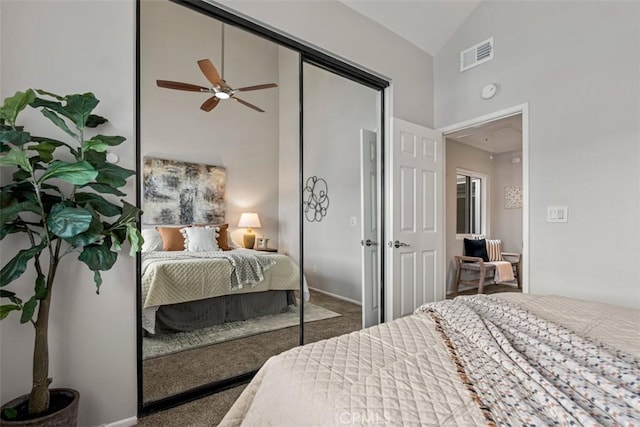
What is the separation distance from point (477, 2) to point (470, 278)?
3.95 meters

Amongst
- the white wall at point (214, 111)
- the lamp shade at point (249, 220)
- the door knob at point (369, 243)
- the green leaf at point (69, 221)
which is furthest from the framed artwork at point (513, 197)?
the green leaf at point (69, 221)

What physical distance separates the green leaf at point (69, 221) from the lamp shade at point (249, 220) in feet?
5.32

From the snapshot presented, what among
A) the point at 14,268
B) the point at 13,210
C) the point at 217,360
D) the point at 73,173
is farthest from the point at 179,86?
the point at 217,360

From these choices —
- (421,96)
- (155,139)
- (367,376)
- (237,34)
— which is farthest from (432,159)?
(367,376)

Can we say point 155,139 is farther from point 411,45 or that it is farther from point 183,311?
point 411,45

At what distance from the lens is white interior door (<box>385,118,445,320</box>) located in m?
3.08

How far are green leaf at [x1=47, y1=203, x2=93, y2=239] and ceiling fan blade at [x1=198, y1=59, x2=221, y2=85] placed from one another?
1769mm

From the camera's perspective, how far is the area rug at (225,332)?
2181 millimetres

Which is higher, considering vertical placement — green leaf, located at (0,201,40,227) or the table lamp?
green leaf, located at (0,201,40,227)

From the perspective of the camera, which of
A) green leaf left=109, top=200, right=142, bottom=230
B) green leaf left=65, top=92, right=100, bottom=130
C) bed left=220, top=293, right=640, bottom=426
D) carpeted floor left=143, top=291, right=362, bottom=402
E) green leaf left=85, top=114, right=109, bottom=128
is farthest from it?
carpeted floor left=143, top=291, right=362, bottom=402

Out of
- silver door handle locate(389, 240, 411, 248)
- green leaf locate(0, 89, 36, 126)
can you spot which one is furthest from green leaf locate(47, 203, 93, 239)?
silver door handle locate(389, 240, 411, 248)

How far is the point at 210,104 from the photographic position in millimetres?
2713

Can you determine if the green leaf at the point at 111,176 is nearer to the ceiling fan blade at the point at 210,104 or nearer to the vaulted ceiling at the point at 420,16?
the ceiling fan blade at the point at 210,104

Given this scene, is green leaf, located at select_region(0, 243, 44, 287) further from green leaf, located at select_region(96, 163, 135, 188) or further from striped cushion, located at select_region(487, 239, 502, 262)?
striped cushion, located at select_region(487, 239, 502, 262)
